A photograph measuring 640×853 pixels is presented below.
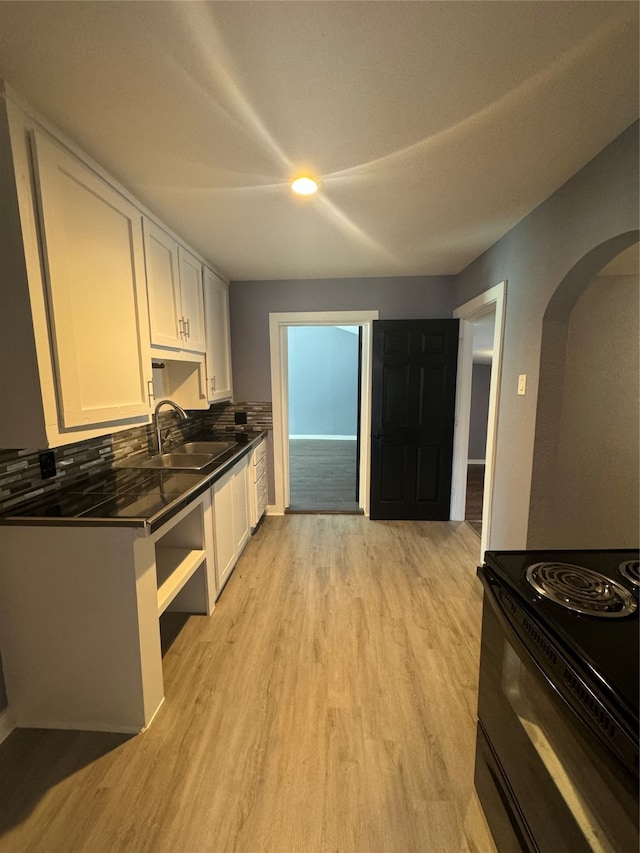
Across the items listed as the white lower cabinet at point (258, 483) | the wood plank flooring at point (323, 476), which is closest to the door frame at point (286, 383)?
the white lower cabinet at point (258, 483)

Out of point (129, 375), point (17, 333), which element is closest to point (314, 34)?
point (17, 333)

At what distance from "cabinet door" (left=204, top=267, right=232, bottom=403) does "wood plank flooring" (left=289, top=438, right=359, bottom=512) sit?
1545 millimetres

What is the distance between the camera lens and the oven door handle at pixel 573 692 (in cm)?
60

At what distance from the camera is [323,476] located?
17.2ft

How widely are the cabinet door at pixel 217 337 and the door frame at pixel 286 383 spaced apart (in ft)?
1.43

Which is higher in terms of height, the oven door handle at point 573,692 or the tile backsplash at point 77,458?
the tile backsplash at point 77,458

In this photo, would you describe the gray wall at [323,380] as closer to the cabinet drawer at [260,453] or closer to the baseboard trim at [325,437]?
the baseboard trim at [325,437]

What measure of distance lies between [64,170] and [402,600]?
2762 millimetres

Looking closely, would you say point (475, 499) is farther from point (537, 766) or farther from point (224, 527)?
point (537, 766)

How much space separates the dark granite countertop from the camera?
4.54ft

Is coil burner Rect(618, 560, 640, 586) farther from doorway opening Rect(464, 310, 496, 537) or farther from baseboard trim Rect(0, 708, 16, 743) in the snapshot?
doorway opening Rect(464, 310, 496, 537)

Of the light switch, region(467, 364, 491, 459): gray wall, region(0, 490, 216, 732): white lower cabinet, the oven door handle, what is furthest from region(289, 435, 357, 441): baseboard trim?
the oven door handle

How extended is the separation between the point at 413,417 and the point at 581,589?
2560 mm

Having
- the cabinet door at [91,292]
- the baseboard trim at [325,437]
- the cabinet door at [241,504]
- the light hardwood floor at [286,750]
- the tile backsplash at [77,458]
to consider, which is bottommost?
the light hardwood floor at [286,750]
